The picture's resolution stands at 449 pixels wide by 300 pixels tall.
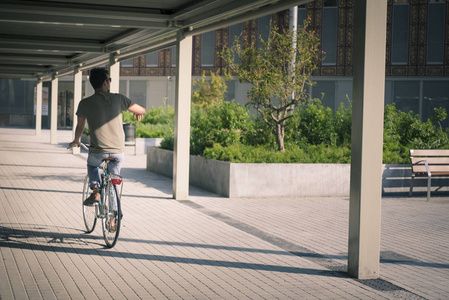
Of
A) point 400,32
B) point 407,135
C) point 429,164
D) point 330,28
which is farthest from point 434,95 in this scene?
point 429,164

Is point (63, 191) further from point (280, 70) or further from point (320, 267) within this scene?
point (320, 267)

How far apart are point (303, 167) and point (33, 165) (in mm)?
8829

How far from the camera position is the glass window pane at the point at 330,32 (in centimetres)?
4347

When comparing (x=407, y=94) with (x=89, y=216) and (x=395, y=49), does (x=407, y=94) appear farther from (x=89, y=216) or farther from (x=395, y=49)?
(x=89, y=216)

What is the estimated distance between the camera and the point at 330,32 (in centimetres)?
4359

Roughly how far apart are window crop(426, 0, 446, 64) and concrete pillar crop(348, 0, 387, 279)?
38.2 m

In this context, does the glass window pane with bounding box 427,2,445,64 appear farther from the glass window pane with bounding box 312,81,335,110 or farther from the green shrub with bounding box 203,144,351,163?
the green shrub with bounding box 203,144,351,163

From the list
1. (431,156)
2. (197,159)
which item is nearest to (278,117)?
(197,159)

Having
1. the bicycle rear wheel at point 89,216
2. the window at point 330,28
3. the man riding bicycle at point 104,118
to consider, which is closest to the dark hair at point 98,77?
the man riding bicycle at point 104,118

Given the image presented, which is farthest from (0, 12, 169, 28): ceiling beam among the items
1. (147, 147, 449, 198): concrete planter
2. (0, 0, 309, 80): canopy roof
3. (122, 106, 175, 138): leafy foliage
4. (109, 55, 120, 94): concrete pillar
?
(122, 106, 175, 138): leafy foliage

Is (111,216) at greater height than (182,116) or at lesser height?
lesser

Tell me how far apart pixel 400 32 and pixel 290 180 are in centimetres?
3285

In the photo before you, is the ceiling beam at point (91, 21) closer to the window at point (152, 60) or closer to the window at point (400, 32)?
the window at point (400, 32)

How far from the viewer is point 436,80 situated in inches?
1684
